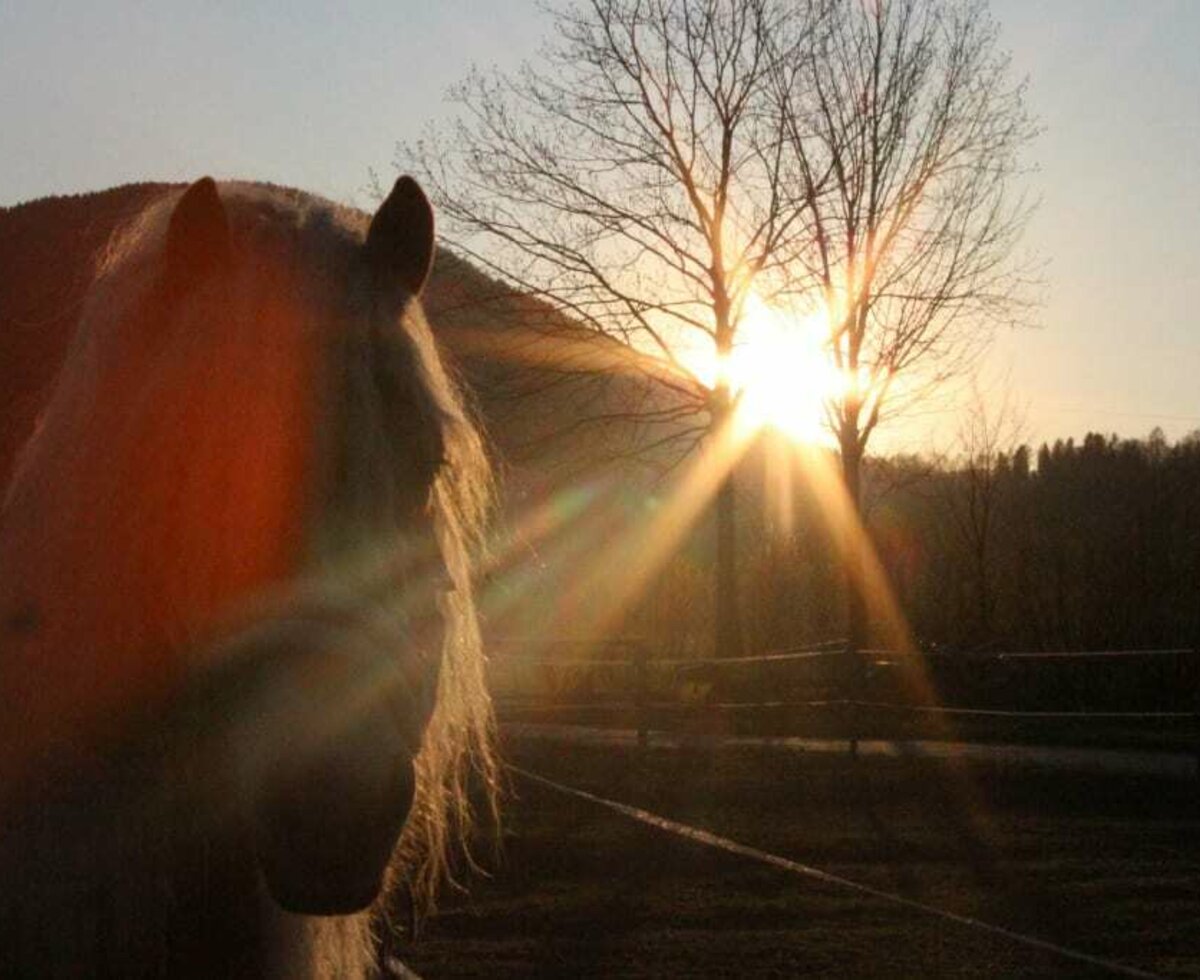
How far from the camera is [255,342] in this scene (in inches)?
82.9

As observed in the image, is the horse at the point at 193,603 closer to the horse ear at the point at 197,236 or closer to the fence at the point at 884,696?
the horse ear at the point at 197,236

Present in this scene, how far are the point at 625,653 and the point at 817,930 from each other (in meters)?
19.3

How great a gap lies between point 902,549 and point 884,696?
8157mm

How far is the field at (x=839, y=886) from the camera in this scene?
22.3ft

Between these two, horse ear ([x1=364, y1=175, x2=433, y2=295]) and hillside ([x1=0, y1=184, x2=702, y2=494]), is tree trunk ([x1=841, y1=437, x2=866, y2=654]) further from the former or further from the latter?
horse ear ([x1=364, y1=175, x2=433, y2=295])

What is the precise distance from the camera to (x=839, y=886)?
8711mm

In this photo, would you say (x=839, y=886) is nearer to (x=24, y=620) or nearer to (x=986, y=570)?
(x=24, y=620)

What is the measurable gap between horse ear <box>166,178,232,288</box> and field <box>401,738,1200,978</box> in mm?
3136

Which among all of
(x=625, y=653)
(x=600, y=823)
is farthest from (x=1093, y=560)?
(x=600, y=823)

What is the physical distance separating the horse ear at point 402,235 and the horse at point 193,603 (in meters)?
0.11

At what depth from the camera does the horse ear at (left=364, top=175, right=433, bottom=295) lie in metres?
2.29

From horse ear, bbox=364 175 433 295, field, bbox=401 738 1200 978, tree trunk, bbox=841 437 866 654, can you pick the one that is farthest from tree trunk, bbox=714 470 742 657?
horse ear, bbox=364 175 433 295

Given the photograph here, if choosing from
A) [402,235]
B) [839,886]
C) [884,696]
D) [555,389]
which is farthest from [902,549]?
[402,235]

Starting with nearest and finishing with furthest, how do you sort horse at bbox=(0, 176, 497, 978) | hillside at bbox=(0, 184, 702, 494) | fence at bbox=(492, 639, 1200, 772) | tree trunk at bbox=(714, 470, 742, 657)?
horse at bbox=(0, 176, 497, 978), fence at bbox=(492, 639, 1200, 772), hillside at bbox=(0, 184, 702, 494), tree trunk at bbox=(714, 470, 742, 657)
